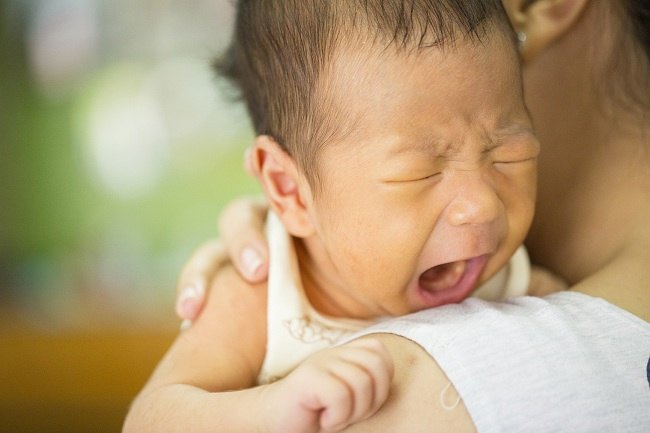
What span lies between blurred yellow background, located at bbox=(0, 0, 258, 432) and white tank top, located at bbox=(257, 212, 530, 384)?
177cm

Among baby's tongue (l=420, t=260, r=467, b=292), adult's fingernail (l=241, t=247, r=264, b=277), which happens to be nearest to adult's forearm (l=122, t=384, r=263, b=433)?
adult's fingernail (l=241, t=247, r=264, b=277)

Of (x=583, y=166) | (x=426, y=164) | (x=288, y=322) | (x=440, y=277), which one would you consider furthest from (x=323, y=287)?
(x=583, y=166)

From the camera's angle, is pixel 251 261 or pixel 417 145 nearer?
pixel 417 145

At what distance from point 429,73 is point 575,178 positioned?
15.2 inches

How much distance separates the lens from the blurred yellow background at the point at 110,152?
2979 millimetres

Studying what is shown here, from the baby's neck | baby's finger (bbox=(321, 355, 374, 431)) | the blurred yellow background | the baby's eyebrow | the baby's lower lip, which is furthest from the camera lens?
the blurred yellow background

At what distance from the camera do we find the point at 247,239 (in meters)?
1.27

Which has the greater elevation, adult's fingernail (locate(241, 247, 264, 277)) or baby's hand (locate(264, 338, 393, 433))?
baby's hand (locate(264, 338, 393, 433))

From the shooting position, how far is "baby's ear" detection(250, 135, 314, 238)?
1.17m

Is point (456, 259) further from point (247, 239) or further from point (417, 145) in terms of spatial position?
point (247, 239)

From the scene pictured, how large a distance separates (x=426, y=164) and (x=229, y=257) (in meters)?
0.45

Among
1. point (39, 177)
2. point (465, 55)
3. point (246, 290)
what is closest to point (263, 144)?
point (246, 290)

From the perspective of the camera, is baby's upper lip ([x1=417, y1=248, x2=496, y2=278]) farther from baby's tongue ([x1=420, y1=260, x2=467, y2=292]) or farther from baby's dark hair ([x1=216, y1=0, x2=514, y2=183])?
baby's dark hair ([x1=216, y1=0, x2=514, y2=183])

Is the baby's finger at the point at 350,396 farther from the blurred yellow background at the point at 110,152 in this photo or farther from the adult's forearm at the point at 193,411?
the blurred yellow background at the point at 110,152
